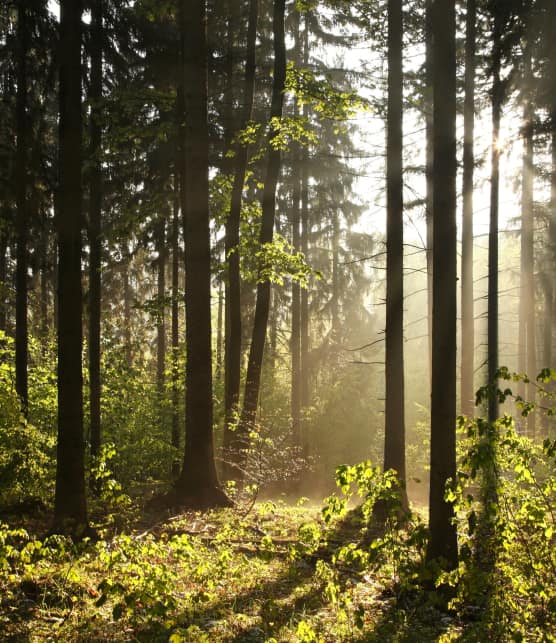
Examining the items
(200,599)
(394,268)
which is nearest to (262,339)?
(394,268)

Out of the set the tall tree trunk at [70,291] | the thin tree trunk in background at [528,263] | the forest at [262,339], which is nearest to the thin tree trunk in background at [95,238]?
the forest at [262,339]

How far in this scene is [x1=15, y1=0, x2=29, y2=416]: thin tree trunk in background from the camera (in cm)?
1225

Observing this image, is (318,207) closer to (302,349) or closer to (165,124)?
(302,349)

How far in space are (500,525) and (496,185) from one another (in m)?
11.6

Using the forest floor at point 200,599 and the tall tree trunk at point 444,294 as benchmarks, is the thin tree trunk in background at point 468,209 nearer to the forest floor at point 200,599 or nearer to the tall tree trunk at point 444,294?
the tall tree trunk at point 444,294

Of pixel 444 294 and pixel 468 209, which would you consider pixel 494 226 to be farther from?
pixel 444 294

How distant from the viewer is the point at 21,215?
498 inches

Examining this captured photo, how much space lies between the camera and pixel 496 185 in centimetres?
1465

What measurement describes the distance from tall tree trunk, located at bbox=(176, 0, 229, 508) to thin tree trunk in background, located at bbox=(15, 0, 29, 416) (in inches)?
160

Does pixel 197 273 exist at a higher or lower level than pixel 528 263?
lower

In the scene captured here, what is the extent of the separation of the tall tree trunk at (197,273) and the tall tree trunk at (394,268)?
3429 mm

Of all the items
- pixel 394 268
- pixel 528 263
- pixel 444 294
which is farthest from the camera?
pixel 528 263

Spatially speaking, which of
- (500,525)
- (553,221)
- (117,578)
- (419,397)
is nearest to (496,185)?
(553,221)

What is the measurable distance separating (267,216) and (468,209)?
19.9ft
